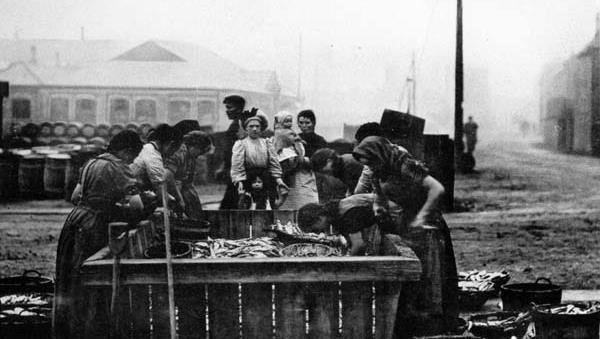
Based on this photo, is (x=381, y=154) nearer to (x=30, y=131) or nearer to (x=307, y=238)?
(x=307, y=238)

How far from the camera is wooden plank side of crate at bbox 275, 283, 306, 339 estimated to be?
392 cm

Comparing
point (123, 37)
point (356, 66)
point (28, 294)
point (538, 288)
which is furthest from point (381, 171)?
point (123, 37)

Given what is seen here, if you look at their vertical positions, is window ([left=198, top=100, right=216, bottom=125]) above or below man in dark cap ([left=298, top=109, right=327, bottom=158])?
above

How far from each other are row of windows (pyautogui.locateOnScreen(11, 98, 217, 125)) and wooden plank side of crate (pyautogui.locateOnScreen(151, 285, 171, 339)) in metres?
30.2

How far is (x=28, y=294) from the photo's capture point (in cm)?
535

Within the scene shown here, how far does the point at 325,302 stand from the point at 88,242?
63.5 inches

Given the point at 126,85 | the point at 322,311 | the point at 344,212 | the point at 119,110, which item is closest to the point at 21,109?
the point at 119,110

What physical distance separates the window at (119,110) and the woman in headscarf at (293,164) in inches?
1067

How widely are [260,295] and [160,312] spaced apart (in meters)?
0.54

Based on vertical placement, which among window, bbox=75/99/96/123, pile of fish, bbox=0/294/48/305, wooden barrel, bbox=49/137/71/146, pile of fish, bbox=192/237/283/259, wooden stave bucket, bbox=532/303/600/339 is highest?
window, bbox=75/99/96/123

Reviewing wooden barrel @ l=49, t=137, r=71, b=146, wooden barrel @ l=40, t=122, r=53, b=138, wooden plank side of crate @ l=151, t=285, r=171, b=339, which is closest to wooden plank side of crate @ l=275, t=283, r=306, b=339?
wooden plank side of crate @ l=151, t=285, r=171, b=339

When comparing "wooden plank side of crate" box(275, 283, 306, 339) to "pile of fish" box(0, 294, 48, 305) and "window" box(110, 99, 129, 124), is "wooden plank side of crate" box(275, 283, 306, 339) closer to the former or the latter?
"pile of fish" box(0, 294, 48, 305)

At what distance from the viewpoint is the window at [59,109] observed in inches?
1329

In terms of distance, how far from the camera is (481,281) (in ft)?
20.8
